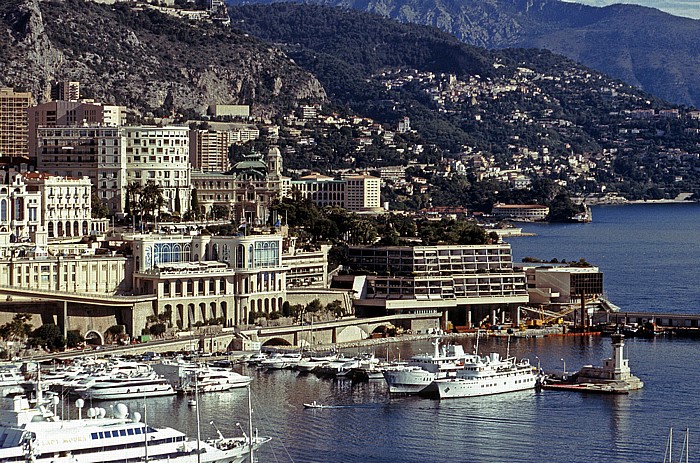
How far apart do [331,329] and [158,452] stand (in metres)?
33.9

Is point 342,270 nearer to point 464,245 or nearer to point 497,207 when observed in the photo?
point 464,245

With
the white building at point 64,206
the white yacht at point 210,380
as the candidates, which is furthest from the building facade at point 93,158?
the white yacht at point 210,380

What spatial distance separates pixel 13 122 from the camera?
4788 inches

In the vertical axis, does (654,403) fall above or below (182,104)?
below

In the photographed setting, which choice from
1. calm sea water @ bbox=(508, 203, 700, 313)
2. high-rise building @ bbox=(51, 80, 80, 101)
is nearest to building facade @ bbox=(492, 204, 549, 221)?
calm sea water @ bbox=(508, 203, 700, 313)

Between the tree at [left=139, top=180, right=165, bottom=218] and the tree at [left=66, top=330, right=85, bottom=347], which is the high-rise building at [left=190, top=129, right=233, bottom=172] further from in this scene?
the tree at [left=66, top=330, right=85, bottom=347]

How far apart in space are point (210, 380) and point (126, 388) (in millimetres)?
3298

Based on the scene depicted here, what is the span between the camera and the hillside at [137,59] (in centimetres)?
14638

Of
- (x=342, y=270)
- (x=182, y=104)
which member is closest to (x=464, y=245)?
(x=342, y=270)

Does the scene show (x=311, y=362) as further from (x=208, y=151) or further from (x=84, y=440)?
(x=208, y=151)

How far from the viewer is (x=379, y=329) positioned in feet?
266

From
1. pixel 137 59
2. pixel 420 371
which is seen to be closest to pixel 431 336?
pixel 420 371

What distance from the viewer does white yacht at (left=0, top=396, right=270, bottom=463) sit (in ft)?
138

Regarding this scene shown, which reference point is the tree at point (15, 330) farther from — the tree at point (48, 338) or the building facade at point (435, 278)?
Result: the building facade at point (435, 278)
